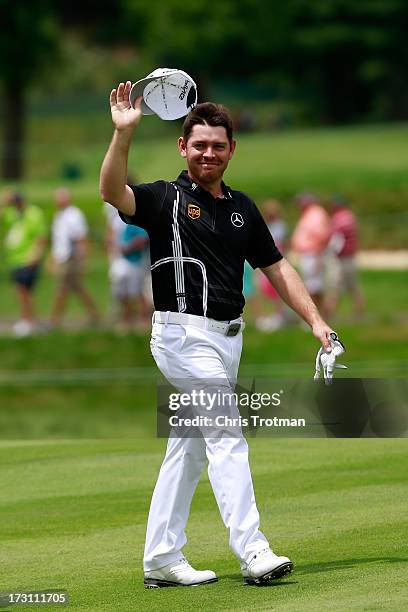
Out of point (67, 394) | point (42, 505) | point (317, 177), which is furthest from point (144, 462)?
point (317, 177)

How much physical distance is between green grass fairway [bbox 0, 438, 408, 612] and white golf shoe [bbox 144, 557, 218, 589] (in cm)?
7

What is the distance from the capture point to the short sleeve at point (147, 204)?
670 cm

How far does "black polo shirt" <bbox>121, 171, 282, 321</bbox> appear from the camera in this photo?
267 inches

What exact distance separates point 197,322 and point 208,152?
2.60 ft

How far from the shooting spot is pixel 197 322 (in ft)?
22.3

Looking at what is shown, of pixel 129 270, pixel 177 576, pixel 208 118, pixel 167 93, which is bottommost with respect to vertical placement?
pixel 177 576

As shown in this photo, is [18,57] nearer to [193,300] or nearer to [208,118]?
[208,118]

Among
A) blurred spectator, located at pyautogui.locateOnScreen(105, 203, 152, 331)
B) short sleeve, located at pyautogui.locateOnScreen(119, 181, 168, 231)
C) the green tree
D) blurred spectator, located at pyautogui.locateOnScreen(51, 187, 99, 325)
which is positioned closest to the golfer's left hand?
short sleeve, located at pyautogui.locateOnScreen(119, 181, 168, 231)

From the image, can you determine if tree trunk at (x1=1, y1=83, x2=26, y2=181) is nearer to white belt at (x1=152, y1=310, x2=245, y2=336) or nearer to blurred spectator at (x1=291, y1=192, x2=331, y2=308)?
blurred spectator at (x1=291, y1=192, x2=331, y2=308)

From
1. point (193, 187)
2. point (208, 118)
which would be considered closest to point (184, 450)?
point (193, 187)

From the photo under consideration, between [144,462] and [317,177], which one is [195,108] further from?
[317,177]

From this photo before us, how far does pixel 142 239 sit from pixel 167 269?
13.1m

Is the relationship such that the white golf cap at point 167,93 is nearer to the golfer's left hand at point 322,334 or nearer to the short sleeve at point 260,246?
the short sleeve at point 260,246

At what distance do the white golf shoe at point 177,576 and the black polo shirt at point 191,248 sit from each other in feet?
3.79
